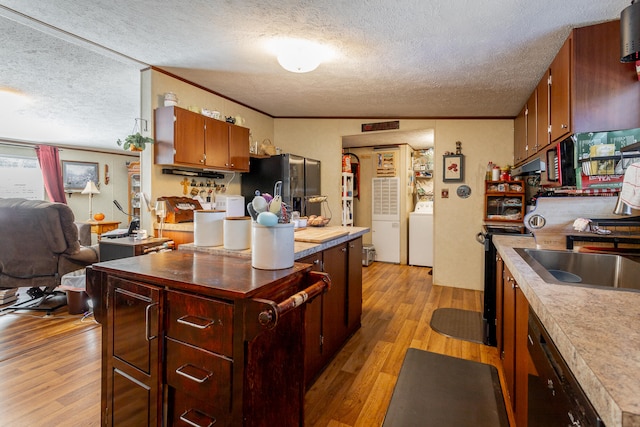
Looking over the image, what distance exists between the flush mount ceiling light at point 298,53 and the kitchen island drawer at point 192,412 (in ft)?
7.65

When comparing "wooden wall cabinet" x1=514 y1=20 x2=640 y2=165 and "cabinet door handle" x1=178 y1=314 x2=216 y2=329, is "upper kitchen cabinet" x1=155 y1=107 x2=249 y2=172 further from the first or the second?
"wooden wall cabinet" x1=514 y1=20 x2=640 y2=165

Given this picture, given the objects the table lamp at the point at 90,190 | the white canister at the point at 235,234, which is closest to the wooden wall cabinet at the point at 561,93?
the white canister at the point at 235,234

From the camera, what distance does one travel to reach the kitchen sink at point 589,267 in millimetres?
1549

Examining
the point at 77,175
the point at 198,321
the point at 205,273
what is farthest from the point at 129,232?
the point at 77,175

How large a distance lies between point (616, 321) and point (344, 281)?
1.81 metres

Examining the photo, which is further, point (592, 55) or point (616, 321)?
point (592, 55)

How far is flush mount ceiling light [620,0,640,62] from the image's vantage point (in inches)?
60.0

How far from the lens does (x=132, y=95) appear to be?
13.2 feet

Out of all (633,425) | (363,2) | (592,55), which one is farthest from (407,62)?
(633,425)

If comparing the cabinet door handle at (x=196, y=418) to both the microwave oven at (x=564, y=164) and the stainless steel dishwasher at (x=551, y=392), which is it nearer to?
the stainless steel dishwasher at (x=551, y=392)

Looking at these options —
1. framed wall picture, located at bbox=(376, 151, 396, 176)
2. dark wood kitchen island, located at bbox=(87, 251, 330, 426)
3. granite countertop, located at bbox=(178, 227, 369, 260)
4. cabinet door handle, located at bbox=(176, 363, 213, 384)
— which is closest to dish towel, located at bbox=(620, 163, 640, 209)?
dark wood kitchen island, located at bbox=(87, 251, 330, 426)

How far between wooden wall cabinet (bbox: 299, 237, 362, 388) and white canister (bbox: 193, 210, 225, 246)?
1.72 ft

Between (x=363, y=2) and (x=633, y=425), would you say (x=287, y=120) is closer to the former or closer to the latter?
(x=363, y=2)

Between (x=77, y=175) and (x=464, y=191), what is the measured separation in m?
8.18
